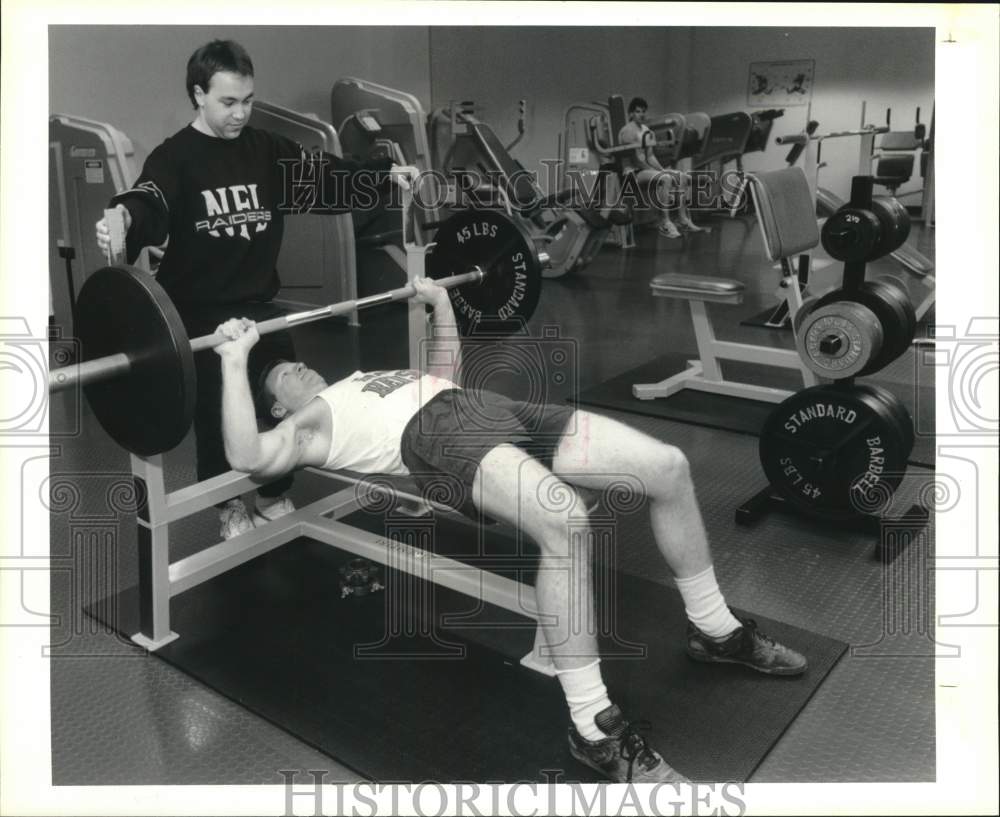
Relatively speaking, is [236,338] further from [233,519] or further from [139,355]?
[233,519]

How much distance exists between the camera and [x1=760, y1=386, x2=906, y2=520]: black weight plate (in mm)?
2395

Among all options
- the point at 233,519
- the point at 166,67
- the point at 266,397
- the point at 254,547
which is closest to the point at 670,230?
the point at 166,67

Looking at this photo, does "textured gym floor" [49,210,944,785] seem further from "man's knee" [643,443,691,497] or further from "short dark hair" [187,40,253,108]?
"short dark hair" [187,40,253,108]

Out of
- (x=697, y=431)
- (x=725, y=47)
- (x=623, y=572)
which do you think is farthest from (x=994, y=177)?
(x=725, y=47)

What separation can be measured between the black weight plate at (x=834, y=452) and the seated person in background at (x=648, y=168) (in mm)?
3834

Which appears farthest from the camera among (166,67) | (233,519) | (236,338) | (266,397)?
(166,67)

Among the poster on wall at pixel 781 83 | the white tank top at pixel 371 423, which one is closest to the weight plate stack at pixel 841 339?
the white tank top at pixel 371 423

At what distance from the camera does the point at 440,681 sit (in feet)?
6.39

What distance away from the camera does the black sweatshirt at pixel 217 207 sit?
2.21 m

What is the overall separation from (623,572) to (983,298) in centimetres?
122

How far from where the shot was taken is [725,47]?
9.93m

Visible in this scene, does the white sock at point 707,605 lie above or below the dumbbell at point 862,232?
below

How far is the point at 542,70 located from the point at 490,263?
6029 millimetres

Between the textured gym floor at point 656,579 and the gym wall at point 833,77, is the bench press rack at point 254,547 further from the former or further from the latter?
the gym wall at point 833,77
